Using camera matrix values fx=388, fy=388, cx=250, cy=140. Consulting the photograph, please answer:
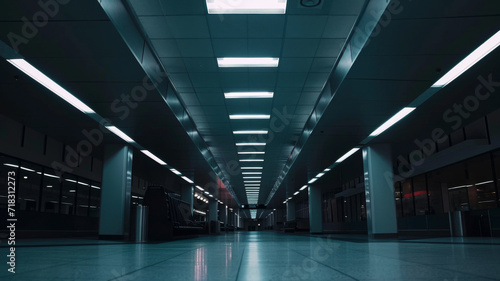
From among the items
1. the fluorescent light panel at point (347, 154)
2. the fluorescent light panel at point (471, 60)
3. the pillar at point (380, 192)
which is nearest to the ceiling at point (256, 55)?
the fluorescent light panel at point (471, 60)

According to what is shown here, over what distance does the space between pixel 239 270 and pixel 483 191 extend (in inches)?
713

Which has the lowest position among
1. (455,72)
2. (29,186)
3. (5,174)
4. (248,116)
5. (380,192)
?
(380,192)

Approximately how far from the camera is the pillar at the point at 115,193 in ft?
51.3

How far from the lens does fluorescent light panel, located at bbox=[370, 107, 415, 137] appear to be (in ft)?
40.4

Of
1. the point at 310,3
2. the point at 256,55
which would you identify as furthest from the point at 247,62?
the point at 310,3

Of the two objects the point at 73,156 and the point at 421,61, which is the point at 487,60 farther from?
the point at 73,156

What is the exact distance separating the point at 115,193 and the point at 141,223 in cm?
284

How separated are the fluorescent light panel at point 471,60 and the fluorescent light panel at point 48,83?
9.87 meters

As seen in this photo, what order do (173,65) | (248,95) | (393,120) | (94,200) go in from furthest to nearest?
(94,200) → (393,120) → (248,95) → (173,65)

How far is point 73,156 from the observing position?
19641mm

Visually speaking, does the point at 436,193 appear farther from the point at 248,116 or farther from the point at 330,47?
the point at 330,47

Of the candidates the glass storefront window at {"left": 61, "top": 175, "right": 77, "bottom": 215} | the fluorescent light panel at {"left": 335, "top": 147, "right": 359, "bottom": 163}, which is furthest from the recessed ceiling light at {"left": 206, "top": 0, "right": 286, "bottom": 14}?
the glass storefront window at {"left": 61, "top": 175, "right": 77, "bottom": 215}

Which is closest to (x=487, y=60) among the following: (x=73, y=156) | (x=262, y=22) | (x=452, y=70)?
(x=452, y=70)

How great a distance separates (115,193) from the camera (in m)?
16.0
